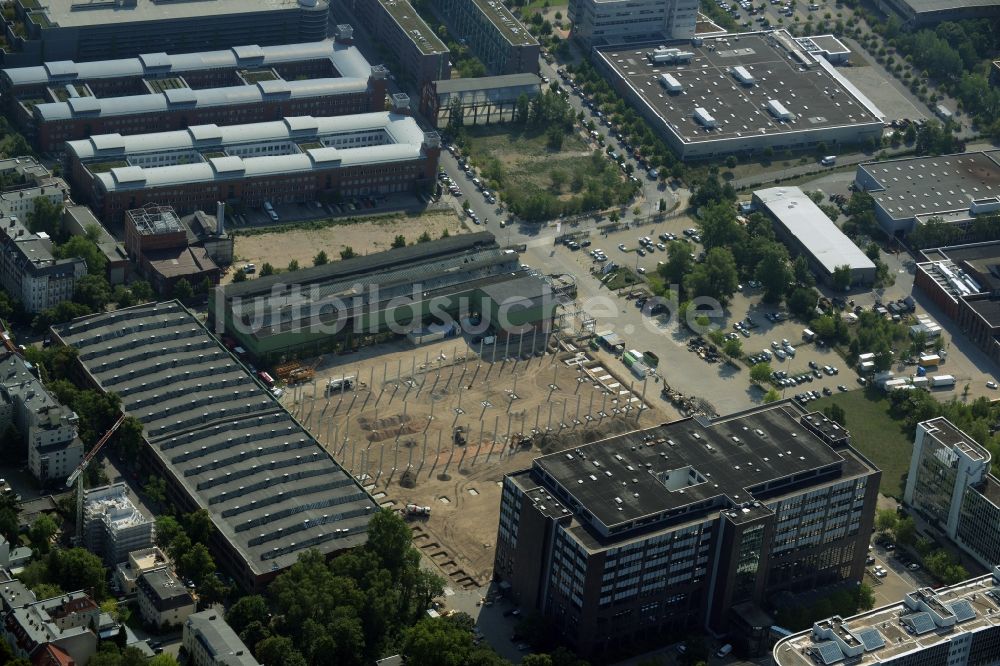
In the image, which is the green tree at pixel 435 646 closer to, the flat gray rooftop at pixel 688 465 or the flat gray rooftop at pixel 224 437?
the flat gray rooftop at pixel 224 437

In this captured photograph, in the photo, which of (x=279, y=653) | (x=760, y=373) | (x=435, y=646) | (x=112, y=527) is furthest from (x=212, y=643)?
(x=760, y=373)

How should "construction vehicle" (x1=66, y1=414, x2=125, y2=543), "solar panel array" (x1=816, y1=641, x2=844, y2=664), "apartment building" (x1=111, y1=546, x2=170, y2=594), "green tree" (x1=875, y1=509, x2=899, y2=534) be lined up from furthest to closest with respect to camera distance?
"green tree" (x1=875, y1=509, x2=899, y2=534), "construction vehicle" (x1=66, y1=414, x2=125, y2=543), "apartment building" (x1=111, y1=546, x2=170, y2=594), "solar panel array" (x1=816, y1=641, x2=844, y2=664)

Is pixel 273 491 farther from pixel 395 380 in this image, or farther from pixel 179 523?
pixel 395 380

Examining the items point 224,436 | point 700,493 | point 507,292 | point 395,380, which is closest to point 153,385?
point 224,436

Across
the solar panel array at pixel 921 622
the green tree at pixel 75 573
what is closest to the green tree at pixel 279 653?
the green tree at pixel 75 573

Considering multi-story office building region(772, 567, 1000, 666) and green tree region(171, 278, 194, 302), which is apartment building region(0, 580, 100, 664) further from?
green tree region(171, 278, 194, 302)

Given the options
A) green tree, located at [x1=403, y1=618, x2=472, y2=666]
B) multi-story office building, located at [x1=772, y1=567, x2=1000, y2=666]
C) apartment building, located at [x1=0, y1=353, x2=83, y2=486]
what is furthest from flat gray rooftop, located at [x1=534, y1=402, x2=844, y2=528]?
apartment building, located at [x1=0, y1=353, x2=83, y2=486]
